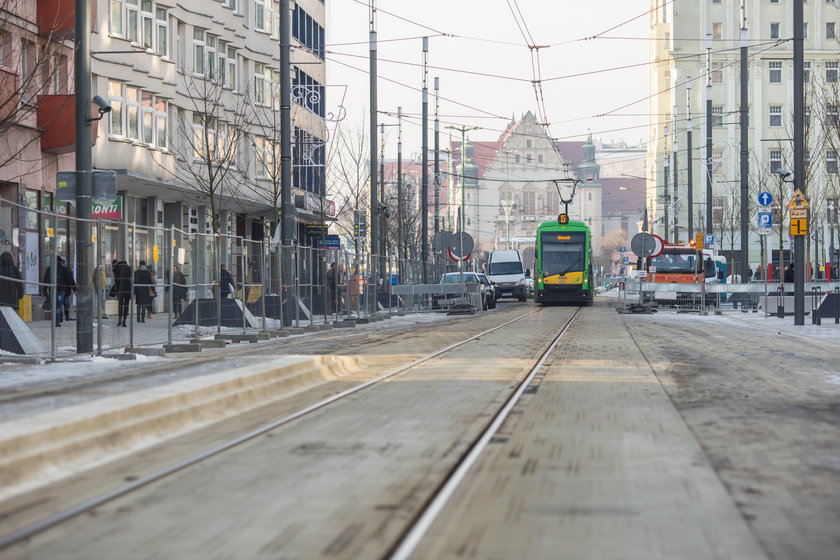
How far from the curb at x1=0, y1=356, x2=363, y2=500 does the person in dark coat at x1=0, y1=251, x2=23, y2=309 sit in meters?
3.82

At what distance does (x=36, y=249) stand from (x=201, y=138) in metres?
28.6

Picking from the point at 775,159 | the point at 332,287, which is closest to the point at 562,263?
the point at 332,287

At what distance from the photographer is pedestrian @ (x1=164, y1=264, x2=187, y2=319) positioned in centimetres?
1994

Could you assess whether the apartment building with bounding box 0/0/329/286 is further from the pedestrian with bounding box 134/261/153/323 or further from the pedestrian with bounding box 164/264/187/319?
the pedestrian with bounding box 134/261/153/323

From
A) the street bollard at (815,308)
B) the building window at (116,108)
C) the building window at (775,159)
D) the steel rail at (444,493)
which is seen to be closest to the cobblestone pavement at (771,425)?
the steel rail at (444,493)

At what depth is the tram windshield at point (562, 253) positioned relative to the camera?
49.6 m

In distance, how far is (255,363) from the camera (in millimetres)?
13664

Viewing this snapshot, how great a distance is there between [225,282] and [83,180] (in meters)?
5.26

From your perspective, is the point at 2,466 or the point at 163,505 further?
the point at 2,466

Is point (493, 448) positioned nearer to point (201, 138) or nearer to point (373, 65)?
point (373, 65)

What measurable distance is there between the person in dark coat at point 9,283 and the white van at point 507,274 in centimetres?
4731

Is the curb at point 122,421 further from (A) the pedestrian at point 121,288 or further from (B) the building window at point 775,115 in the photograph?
(B) the building window at point 775,115

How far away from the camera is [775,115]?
328 feet

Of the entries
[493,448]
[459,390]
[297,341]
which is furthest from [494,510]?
[297,341]
